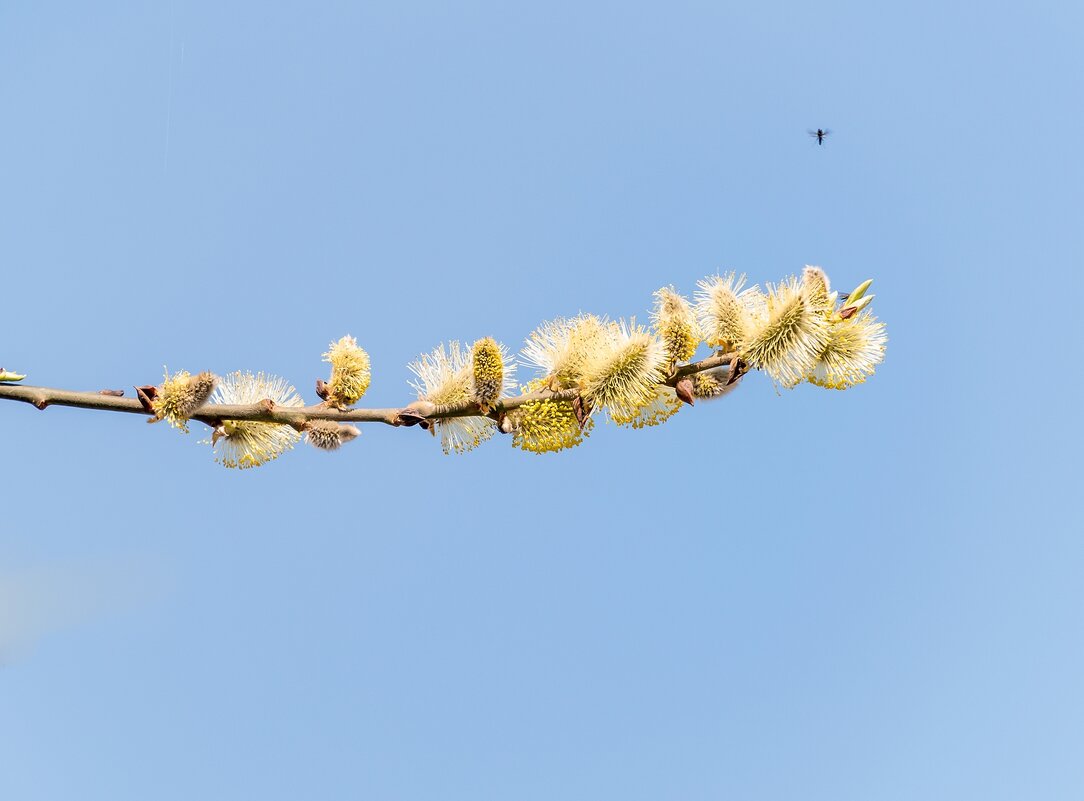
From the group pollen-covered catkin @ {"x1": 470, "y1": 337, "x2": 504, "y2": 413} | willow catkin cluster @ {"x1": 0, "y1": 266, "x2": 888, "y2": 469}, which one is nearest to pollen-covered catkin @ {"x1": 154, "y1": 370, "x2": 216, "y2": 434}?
willow catkin cluster @ {"x1": 0, "y1": 266, "x2": 888, "y2": 469}

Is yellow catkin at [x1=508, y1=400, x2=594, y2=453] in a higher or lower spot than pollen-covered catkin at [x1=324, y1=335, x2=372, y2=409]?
lower

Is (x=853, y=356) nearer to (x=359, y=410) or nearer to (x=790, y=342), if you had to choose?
(x=790, y=342)

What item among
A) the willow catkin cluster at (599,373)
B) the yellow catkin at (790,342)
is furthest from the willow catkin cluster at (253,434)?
the yellow catkin at (790,342)

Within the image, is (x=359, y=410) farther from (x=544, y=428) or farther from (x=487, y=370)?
(x=544, y=428)

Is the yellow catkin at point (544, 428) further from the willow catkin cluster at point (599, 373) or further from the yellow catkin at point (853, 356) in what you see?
the yellow catkin at point (853, 356)

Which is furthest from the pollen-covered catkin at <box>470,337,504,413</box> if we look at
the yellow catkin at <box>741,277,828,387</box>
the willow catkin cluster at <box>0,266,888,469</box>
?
the yellow catkin at <box>741,277,828,387</box>

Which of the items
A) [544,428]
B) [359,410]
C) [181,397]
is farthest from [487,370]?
[181,397]

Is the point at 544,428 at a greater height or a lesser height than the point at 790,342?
lesser

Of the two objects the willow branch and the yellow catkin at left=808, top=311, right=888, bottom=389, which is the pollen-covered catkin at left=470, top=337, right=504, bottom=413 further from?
the yellow catkin at left=808, top=311, right=888, bottom=389

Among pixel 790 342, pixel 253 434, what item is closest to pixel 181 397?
pixel 253 434

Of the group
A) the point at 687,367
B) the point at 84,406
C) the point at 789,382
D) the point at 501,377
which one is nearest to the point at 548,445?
the point at 501,377
